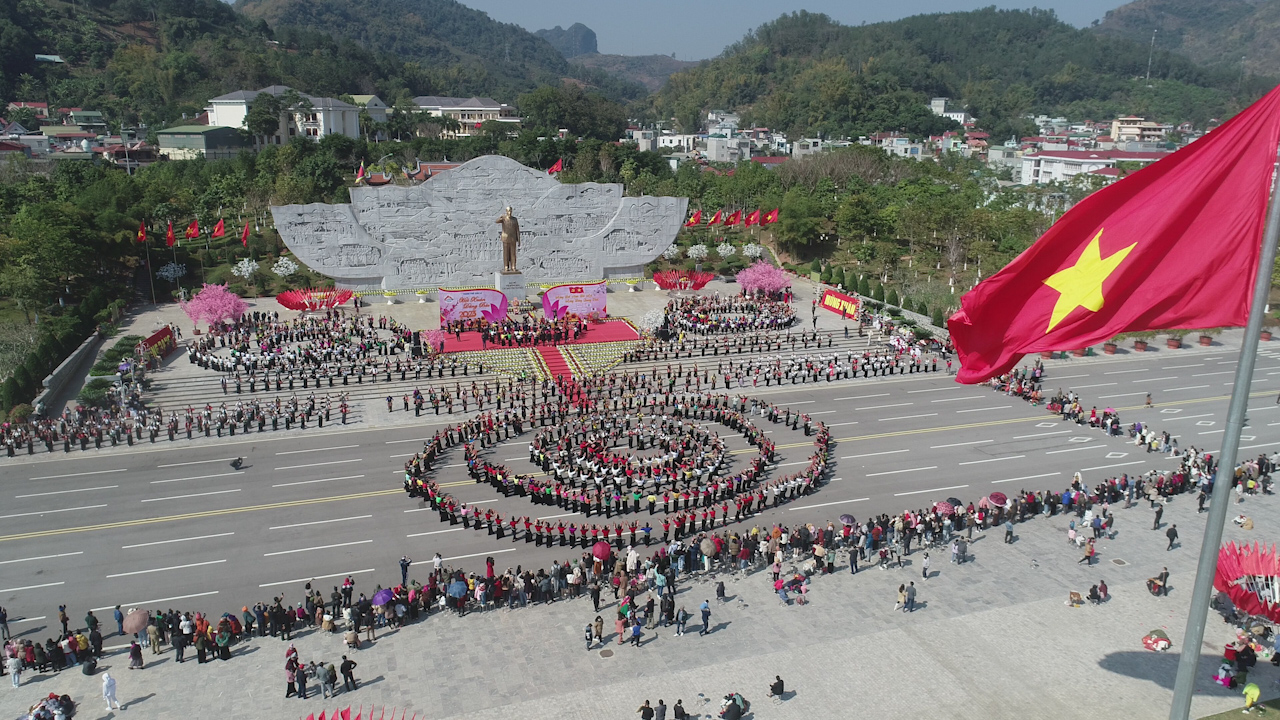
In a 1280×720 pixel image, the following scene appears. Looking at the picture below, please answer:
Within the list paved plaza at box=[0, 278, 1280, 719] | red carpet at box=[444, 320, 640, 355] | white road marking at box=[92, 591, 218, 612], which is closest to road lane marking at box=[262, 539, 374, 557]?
paved plaza at box=[0, 278, 1280, 719]

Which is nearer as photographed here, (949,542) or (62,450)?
(949,542)

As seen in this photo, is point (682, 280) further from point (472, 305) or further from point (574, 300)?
point (472, 305)

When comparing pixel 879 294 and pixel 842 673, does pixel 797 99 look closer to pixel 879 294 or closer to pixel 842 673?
pixel 879 294

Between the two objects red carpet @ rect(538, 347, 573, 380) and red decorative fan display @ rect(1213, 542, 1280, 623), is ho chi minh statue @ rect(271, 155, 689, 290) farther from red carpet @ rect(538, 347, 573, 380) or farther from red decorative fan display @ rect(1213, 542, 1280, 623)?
red decorative fan display @ rect(1213, 542, 1280, 623)

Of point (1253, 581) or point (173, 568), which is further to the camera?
point (173, 568)

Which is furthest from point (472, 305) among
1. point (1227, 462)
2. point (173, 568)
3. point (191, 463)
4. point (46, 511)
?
point (1227, 462)

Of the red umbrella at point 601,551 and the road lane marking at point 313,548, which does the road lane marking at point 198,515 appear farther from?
the red umbrella at point 601,551

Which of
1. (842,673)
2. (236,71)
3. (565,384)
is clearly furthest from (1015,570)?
(236,71)
